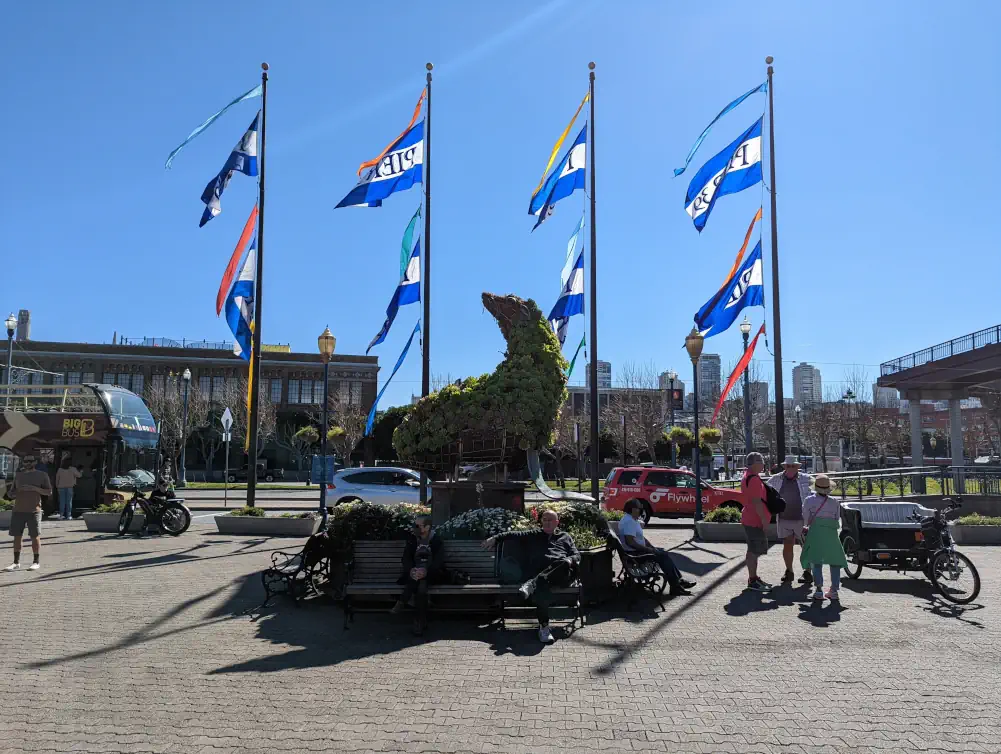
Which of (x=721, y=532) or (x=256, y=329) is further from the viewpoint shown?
(x=256, y=329)

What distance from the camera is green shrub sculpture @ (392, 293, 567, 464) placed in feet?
35.7

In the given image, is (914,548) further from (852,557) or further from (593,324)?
(593,324)

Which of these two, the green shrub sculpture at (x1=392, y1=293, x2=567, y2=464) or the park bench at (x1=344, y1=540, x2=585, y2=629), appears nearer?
the park bench at (x1=344, y1=540, x2=585, y2=629)

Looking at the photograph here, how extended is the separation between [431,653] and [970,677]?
14.7 ft

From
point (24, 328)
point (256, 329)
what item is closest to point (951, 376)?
point (256, 329)

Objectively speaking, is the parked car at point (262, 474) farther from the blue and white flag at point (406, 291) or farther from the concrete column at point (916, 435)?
the concrete column at point (916, 435)

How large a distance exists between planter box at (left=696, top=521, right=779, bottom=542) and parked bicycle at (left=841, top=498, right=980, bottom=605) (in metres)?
4.01

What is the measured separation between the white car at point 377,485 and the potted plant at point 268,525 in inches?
189

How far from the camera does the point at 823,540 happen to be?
9.12m

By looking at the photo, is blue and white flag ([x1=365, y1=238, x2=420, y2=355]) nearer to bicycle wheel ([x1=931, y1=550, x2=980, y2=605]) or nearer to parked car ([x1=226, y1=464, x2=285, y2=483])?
bicycle wheel ([x1=931, y1=550, x2=980, y2=605])

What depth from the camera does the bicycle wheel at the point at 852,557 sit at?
10383mm

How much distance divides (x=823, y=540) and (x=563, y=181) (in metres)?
11.2

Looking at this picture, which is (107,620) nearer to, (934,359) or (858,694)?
(858,694)

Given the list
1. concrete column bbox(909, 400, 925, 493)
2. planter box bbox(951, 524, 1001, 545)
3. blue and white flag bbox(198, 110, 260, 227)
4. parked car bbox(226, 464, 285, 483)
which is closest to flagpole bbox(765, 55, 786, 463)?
planter box bbox(951, 524, 1001, 545)
